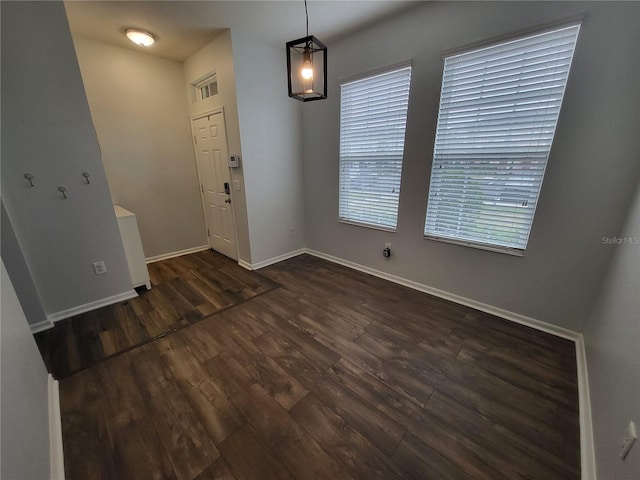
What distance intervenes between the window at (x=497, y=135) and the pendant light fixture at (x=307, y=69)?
136 cm

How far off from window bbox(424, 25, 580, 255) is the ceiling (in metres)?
0.97

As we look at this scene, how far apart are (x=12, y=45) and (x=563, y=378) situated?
191 inches

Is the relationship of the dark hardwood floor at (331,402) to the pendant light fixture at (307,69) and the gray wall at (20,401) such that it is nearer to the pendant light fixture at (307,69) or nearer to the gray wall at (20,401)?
the gray wall at (20,401)

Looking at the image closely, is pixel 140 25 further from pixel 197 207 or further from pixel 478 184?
pixel 478 184

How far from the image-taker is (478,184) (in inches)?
90.6

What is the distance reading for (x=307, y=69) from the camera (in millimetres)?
1595

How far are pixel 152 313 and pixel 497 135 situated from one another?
3.67 metres

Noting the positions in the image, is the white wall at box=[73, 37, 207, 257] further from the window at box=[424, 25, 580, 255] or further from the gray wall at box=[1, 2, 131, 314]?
the window at box=[424, 25, 580, 255]

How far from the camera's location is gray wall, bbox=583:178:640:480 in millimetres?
1039

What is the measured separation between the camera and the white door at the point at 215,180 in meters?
3.45

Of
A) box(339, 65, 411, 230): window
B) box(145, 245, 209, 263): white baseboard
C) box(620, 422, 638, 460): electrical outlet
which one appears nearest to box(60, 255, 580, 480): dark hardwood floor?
box(620, 422, 638, 460): electrical outlet

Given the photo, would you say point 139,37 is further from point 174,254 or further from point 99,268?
point 174,254

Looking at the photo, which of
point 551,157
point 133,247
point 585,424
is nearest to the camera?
point 585,424

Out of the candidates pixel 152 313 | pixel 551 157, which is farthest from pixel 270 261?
pixel 551 157
